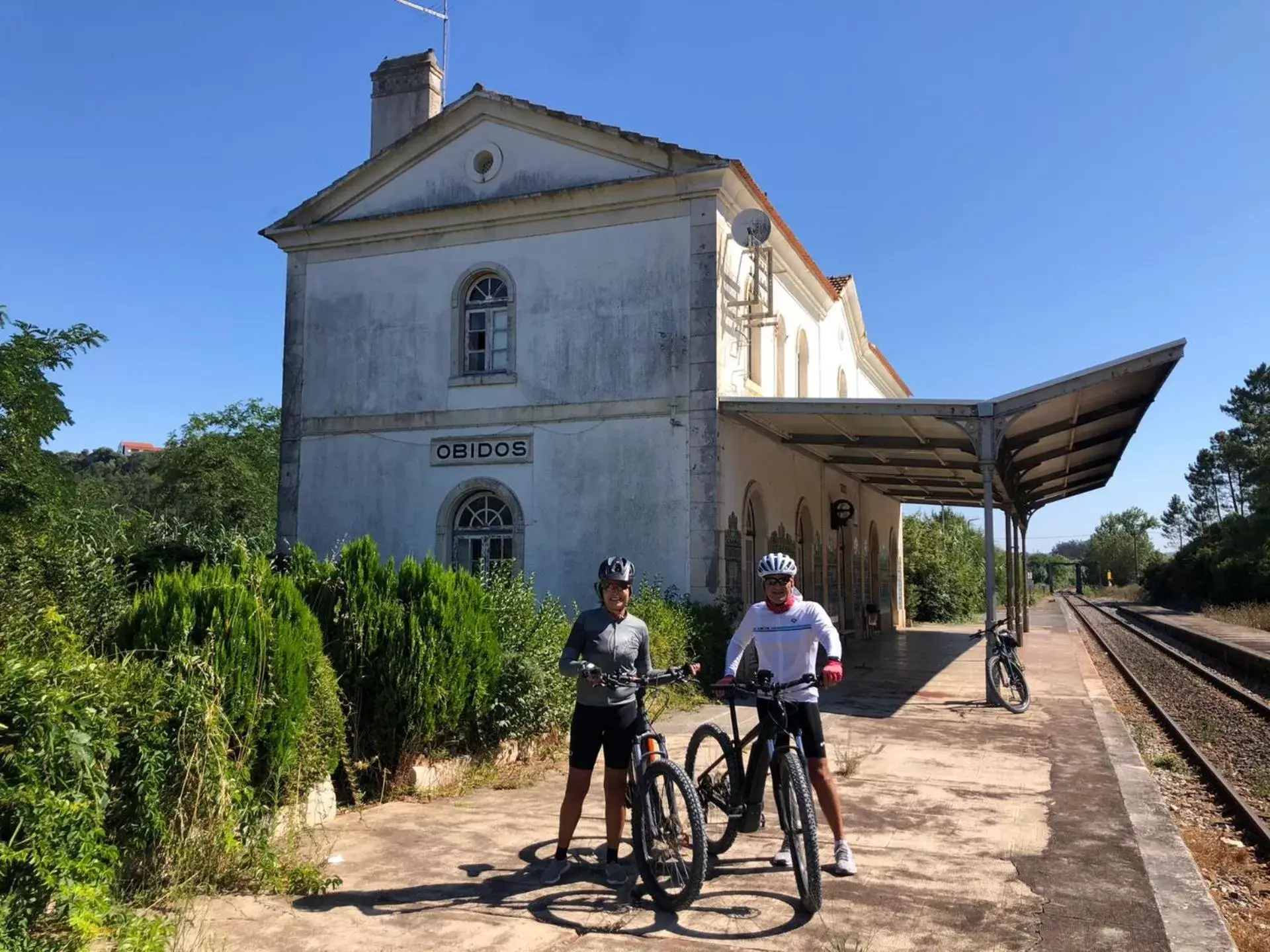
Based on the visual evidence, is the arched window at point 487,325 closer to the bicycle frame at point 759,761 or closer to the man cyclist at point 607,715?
the man cyclist at point 607,715

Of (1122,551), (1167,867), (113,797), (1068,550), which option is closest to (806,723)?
(1167,867)

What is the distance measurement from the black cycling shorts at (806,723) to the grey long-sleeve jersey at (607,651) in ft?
2.30

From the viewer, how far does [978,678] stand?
15.0m

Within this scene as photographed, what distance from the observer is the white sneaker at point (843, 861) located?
525 cm

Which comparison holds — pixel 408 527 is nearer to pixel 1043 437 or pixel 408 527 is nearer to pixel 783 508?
pixel 783 508

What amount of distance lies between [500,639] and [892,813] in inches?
133

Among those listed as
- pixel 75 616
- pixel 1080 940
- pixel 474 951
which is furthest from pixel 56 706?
pixel 1080 940

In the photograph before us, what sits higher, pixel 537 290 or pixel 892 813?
pixel 537 290

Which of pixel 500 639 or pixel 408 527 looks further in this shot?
pixel 408 527

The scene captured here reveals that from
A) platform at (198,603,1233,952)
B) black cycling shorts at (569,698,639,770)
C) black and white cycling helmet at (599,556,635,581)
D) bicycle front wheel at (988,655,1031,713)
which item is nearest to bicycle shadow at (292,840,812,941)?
platform at (198,603,1233,952)

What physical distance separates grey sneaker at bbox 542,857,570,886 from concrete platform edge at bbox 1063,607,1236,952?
9.59 feet

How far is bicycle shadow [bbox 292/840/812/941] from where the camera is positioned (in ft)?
14.9

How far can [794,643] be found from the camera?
17.5 ft

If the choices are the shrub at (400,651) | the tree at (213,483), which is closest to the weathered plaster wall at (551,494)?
the shrub at (400,651)
